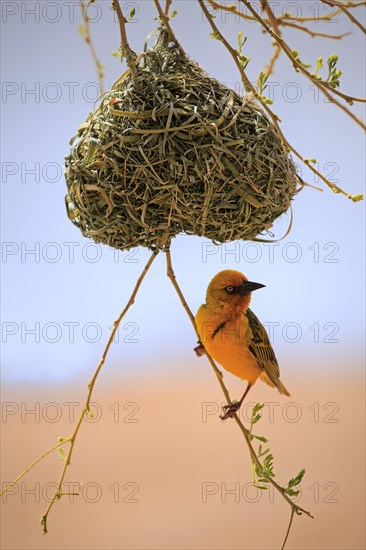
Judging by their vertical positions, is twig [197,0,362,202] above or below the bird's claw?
above

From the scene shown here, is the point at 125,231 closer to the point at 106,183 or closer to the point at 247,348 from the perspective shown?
the point at 106,183

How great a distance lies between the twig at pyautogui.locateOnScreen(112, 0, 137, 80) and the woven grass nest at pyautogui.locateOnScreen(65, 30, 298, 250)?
3 centimetres

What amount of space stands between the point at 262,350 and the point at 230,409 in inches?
7.3

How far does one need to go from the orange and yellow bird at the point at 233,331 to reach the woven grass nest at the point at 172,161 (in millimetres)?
113

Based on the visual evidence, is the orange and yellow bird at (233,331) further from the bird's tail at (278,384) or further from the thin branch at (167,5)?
the thin branch at (167,5)

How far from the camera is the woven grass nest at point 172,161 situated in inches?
53.5

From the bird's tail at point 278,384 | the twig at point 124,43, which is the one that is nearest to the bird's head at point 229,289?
the bird's tail at point 278,384

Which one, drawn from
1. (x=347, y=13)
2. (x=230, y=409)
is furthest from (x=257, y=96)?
(x=230, y=409)

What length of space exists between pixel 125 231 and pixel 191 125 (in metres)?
→ 0.26

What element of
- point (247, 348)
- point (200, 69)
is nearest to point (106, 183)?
point (200, 69)

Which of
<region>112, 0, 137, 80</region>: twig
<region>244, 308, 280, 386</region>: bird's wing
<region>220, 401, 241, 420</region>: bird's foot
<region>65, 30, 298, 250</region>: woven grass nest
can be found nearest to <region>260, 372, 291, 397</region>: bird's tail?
<region>244, 308, 280, 386</region>: bird's wing

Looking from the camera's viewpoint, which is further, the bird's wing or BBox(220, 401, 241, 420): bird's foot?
the bird's wing

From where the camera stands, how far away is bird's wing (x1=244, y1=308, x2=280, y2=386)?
1595mm

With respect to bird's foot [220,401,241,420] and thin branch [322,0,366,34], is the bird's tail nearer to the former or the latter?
bird's foot [220,401,241,420]
